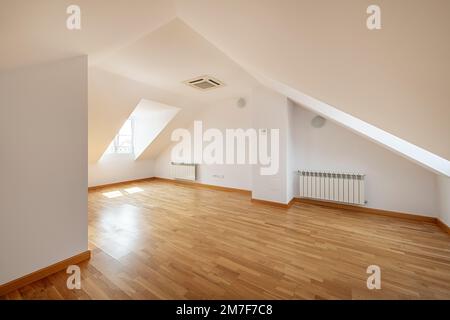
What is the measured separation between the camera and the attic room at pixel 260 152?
3.33 feet

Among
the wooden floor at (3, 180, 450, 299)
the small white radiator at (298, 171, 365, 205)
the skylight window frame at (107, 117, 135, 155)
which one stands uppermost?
the skylight window frame at (107, 117, 135, 155)

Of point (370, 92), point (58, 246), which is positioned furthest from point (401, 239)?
point (58, 246)

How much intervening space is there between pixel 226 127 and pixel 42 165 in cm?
393

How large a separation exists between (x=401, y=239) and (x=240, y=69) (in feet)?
11.2

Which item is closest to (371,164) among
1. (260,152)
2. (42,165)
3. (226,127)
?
(260,152)

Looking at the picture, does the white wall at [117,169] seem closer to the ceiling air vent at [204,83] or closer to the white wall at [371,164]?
the ceiling air vent at [204,83]

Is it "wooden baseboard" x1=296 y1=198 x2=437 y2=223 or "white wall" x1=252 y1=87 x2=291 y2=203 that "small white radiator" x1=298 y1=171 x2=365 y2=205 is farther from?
"white wall" x1=252 y1=87 x2=291 y2=203

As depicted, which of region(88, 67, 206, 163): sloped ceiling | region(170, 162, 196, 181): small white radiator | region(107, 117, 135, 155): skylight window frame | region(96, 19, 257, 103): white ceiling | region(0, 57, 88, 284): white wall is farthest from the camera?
region(107, 117, 135, 155): skylight window frame

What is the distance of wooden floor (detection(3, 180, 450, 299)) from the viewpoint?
1.50 metres

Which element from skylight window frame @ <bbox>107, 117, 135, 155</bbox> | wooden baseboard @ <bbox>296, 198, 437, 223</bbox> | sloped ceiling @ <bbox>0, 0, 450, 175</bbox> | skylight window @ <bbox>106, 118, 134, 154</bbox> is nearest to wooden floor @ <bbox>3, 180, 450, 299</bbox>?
wooden baseboard @ <bbox>296, 198, 437, 223</bbox>

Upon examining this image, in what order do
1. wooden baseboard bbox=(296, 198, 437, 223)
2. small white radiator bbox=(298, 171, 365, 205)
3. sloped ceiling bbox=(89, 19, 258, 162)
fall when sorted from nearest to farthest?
sloped ceiling bbox=(89, 19, 258, 162) → wooden baseboard bbox=(296, 198, 437, 223) → small white radiator bbox=(298, 171, 365, 205)

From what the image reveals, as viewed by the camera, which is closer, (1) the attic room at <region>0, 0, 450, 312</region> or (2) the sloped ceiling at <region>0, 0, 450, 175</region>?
(2) the sloped ceiling at <region>0, 0, 450, 175</region>

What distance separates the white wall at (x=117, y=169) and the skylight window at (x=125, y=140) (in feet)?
0.87

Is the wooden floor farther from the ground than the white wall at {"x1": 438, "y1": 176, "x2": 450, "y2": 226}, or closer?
closer
